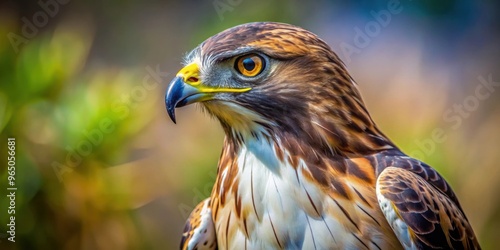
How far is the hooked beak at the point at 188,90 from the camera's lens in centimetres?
142

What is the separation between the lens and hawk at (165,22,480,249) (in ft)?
4.58

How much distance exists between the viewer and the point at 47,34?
3082 mm

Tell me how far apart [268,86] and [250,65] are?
2.3 inches

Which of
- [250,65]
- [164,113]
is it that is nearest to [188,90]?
[250,65]

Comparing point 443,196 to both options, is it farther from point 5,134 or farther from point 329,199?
point 5,134

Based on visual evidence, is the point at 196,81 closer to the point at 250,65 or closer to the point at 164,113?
the point at 250,65

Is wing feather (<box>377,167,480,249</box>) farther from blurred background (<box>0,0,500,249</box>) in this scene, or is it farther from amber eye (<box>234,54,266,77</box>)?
blurred background (<box>0,0,500,249</box>)

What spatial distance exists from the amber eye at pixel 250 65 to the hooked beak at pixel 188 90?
0.04m

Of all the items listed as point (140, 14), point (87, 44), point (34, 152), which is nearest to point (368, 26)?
point (140, 14)

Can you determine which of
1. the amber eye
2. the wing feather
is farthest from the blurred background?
the amber eye

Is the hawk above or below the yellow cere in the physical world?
below

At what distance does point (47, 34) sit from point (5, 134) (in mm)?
541

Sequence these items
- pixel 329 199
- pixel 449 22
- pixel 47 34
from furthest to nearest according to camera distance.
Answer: pixel 47 34, pixel 449 22, pixel 329 199

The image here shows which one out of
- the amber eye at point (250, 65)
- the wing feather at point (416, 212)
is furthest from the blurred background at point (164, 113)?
the amber eye at point (250, 65)
